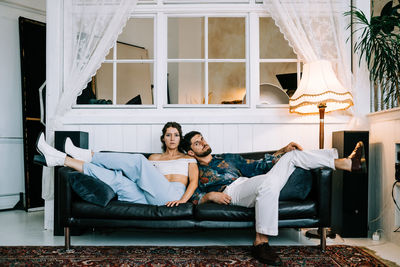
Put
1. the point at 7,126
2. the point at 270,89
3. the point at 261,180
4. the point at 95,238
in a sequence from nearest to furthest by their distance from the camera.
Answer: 1. the point at 261,180
2. the point at 95,238
3. the point at 270,89
4. the point at 7,126

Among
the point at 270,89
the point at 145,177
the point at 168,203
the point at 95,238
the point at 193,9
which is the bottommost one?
the point at 95,238

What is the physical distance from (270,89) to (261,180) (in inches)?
61.0

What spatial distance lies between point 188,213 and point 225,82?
360 cm

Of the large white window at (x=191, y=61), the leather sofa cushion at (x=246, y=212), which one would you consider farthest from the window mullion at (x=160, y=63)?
the leather sofa cushion at (x=246, y=212)

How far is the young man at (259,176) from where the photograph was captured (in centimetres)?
231

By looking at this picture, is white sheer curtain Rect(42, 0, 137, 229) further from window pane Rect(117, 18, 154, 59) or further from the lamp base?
the lamp base

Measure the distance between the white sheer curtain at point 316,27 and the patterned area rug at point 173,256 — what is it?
169 centimetres

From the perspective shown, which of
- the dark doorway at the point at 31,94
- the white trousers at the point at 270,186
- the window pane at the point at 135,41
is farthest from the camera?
the window pane at the point at 135,41

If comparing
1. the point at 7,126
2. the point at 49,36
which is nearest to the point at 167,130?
the point at 49,36

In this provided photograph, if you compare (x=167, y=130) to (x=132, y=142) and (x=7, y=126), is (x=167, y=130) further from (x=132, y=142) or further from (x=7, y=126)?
(x=7, y=126)

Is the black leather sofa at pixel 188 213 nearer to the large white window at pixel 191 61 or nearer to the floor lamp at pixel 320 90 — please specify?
the floor lamp at pixel 320 90

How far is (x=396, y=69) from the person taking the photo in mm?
3033

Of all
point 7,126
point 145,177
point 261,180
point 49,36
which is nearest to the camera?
point 261,180

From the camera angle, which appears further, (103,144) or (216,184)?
(103,144)
